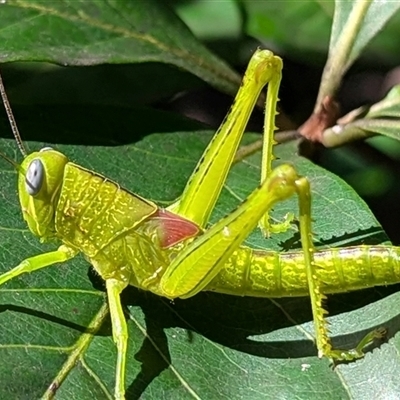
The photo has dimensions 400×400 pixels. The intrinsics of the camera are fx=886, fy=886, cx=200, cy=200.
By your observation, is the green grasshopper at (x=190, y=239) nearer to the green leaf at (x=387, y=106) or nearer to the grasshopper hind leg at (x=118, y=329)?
the grasshopper hind leg at (x=118, y=329)

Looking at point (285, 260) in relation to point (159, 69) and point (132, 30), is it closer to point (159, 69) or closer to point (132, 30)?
point (132, 30)

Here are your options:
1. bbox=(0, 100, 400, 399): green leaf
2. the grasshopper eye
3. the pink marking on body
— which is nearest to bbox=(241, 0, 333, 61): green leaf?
bbox=(0, 100, 400, 399): green leaf

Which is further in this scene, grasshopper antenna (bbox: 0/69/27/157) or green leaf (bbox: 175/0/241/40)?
green leaf (bbox: 175/0/241/40)

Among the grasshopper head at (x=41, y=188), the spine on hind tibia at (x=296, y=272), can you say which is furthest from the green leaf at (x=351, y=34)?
the grasshopper head at (x=41, y=188)

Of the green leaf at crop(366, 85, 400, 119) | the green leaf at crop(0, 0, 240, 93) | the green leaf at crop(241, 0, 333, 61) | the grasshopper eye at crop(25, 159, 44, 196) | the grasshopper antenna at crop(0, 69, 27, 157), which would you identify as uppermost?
the green leaf at crop(241, 0, 333, 61)

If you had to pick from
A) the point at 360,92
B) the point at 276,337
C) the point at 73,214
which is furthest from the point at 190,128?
the point at 360,92

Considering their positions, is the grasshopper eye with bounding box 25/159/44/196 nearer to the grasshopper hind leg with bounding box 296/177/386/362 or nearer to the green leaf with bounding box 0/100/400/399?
the green leaf with bounding box 0/100/400/399
